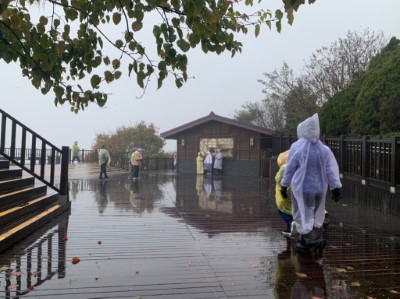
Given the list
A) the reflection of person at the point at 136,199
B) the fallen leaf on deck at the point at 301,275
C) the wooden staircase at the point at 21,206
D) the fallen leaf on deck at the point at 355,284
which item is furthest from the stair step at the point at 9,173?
the fallen leaf on deck at the point at 355,284

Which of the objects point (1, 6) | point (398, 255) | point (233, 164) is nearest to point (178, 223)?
point (398, 255)

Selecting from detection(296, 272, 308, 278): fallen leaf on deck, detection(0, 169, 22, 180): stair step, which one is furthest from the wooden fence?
detection(0, 169, 22, 180): stair step

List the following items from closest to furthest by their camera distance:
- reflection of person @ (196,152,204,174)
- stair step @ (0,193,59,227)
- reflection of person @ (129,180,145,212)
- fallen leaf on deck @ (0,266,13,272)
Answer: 1. fallen leaf on deck @ (0,266,13,272)
2. stair step @ (0,193,59,227)
3. reflection of person @ (129,180,145,212)
4. reflection of person @ (196,152,204,174)

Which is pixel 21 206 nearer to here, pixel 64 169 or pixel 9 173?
pixel 9 173

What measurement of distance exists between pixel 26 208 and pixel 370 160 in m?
6.83

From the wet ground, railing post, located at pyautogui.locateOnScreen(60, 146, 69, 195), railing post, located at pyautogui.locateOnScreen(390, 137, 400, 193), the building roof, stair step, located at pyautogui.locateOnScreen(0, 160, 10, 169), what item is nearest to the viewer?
the wet ground

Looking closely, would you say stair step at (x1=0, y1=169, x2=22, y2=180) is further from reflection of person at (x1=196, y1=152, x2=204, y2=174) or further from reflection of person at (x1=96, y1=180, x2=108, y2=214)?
reflection of person at (x1=196, y1=152, x2=204, y2=174)

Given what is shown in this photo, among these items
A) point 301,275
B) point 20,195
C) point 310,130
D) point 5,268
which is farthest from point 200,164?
point 301,275

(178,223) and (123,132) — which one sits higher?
(123,132)

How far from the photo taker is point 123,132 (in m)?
33.7

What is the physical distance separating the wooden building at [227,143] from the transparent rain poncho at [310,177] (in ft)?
54.4

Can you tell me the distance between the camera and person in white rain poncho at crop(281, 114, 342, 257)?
564 cm

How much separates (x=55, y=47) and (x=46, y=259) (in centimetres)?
268

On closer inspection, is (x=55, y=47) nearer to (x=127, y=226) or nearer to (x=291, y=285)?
(x=291, y=285)
